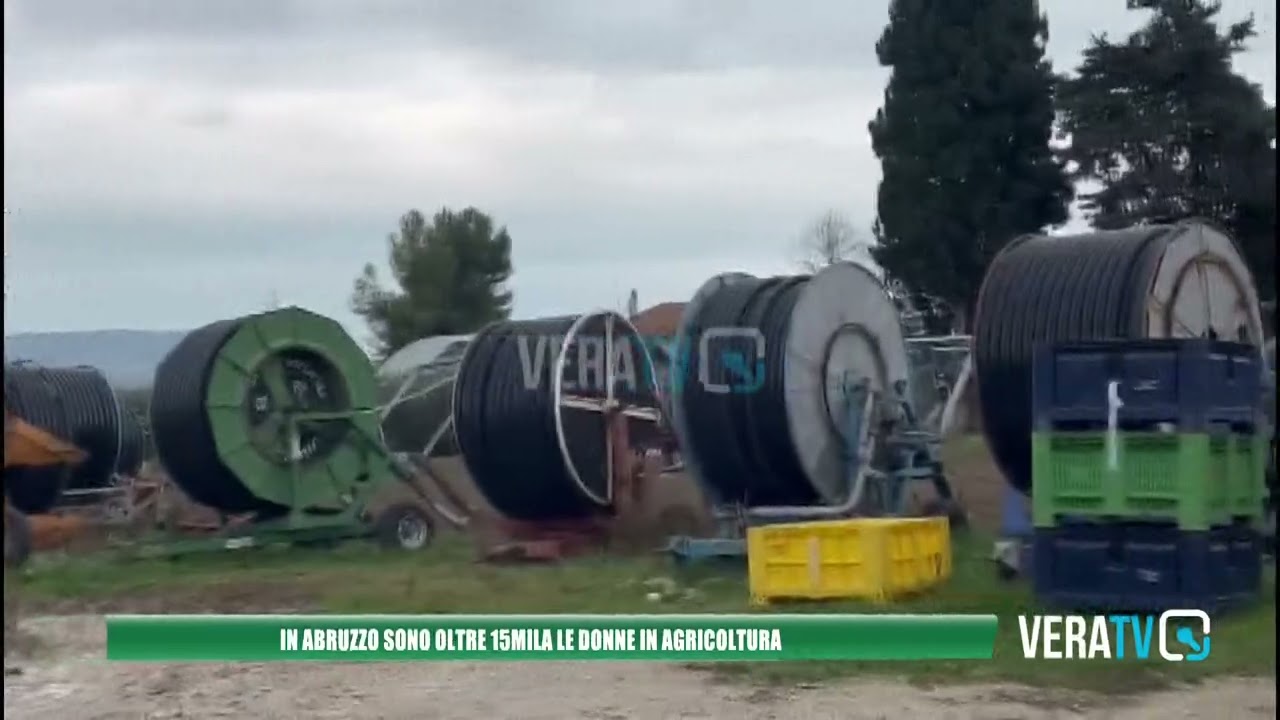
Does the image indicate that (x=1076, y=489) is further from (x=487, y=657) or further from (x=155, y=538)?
(x=155, y=538)

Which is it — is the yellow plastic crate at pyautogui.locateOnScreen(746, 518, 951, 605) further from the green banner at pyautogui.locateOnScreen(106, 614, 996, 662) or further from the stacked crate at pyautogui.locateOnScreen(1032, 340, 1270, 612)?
the stacked crate at pyautogui.locateOnScreen(1032, 340, 1270, 612)

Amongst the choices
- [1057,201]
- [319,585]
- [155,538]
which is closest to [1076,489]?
[319,585]

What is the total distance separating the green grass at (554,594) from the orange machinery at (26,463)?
23cm

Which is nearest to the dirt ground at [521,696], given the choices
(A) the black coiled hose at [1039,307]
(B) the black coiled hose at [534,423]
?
(A) the black coiled hose at [1039,307]

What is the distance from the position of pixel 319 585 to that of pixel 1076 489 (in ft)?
18.8

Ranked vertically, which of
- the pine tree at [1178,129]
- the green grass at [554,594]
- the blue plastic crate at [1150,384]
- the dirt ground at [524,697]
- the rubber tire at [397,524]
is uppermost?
the pine tree at [1178,129]

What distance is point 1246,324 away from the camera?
1230 centimetres

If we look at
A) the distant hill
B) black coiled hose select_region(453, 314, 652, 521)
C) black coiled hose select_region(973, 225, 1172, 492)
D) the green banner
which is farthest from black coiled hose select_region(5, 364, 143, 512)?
black coiled hose select_region(973, 225, 1172, 492)

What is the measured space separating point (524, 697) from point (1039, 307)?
17.1 ft

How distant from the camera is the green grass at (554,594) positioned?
839cm

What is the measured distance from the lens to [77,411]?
1925 cm

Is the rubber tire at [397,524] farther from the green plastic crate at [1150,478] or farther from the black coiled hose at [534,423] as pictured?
the green plastic crate at [1150,478]

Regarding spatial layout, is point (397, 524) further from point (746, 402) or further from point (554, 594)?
point (554, 594)

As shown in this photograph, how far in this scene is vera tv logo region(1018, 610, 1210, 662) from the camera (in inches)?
341
